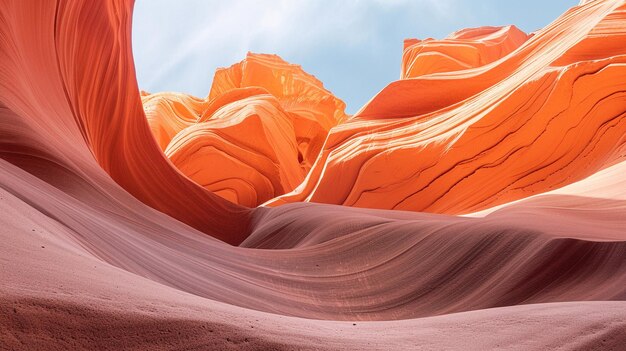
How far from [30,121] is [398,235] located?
2304 mm

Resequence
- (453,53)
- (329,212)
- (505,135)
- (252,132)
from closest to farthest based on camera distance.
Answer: (329,212), (505,135), (252,132), (453,53)

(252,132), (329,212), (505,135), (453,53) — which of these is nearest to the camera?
(329,212)

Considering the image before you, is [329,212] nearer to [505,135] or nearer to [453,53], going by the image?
[505,135]

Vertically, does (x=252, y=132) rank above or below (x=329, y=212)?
above

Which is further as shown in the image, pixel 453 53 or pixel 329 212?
pixel 453 53

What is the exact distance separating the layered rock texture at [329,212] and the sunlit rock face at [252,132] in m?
0.07

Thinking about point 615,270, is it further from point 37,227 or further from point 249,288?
point 37,227

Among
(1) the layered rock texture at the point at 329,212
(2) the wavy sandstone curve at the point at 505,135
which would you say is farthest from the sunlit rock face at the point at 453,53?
(2) the wavy sandstone curve at the point at 505,135

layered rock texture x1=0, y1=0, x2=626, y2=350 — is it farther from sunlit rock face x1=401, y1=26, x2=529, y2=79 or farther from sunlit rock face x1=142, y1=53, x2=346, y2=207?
sunlit rock face x1=401, y1=26, x2=529, y2=79

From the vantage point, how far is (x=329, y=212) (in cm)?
472

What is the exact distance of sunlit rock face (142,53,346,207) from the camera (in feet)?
37.5

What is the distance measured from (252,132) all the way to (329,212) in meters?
7.32

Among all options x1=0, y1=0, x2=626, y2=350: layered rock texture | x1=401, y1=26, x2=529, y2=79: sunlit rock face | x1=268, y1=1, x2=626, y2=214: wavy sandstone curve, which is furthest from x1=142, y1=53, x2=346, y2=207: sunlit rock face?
x1=401, y1=26, x2=529, y2=79: sunlit rock face

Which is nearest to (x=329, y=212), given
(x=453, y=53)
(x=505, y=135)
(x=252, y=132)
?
(x=505, y=135)
